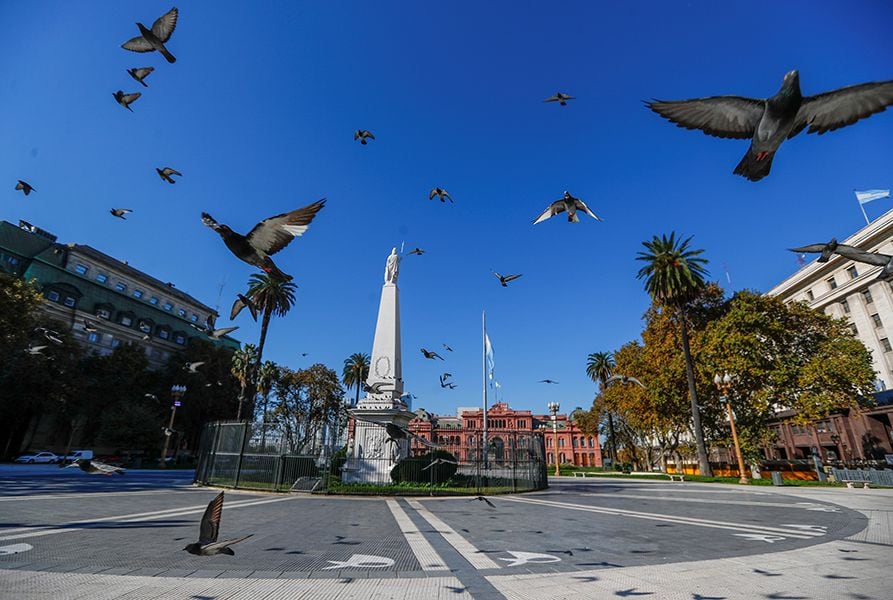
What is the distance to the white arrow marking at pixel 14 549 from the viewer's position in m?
5.23

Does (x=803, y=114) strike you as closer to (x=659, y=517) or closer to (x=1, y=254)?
(x=659, y=517)

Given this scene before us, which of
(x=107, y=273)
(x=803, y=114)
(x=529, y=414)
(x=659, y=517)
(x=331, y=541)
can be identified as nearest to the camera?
(x=803, y=114)

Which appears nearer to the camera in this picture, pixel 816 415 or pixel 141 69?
pixel 141 69

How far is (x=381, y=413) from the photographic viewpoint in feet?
63.9

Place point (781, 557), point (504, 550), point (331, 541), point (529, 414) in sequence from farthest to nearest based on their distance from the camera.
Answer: point (529, 414) → point (331, 541) → point (504, 550) → point (781, 557)

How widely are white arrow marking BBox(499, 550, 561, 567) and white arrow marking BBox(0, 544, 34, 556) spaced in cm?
660

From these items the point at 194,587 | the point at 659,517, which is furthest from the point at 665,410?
the point at 194,587

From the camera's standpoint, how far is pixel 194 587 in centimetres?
408

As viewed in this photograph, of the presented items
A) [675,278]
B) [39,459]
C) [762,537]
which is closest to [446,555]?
[762,537]

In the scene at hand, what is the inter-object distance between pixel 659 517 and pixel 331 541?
8104 millimetres

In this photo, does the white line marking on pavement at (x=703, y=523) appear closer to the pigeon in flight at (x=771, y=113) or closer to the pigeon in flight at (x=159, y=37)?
the pigeon in flight at (x=771, y=113)

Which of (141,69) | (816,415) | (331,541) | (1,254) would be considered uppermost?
(1,254)

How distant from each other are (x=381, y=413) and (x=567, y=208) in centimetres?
1487

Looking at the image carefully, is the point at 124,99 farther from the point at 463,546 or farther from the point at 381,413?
the point at 381,413
